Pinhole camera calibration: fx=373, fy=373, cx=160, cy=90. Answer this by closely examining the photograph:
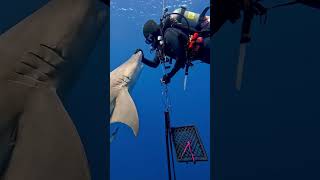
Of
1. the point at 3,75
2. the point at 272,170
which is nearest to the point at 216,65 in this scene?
the point at 272,170

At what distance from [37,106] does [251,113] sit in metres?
Result: 2.08

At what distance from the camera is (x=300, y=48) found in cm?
299

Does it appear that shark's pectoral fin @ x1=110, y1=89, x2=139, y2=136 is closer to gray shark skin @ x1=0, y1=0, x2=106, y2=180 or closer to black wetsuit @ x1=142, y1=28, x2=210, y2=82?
black wetsuit @ x1=142, y1=28, x2=210, y2=82

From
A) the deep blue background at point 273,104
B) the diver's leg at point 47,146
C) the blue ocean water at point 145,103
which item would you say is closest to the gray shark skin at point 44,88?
the diver's leg at point 47,146

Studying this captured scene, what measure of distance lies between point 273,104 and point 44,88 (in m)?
2.12

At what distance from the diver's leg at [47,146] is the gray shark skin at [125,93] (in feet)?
8.27

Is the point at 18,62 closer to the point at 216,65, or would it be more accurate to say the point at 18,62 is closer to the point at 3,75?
the point at 3,75

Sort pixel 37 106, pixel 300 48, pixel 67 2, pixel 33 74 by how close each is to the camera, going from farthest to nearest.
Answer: pixel 300 48 → pixel 67 2 → pixel 33 74 → pixel 37 106

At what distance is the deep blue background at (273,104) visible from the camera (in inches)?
116

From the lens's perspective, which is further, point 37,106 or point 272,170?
point 272,170

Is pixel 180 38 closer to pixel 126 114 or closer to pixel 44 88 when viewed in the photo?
pixel 126 114

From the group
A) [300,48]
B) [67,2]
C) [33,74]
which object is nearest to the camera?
[33,74]

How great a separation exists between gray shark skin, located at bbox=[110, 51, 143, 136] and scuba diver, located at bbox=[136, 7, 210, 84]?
0.51m

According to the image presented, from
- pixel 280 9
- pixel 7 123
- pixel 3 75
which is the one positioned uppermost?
pixel 280 9
